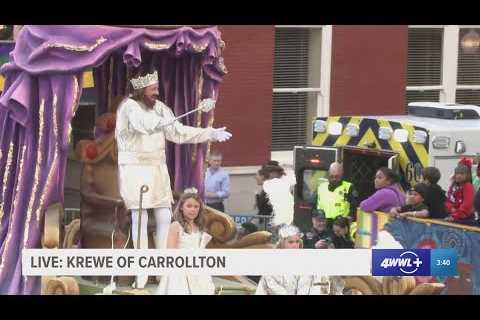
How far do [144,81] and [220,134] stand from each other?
21.6 inches

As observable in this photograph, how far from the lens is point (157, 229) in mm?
8688

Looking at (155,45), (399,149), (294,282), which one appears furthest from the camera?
(399,149)

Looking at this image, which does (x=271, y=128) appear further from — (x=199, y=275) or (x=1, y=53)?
(x=1, y=53)

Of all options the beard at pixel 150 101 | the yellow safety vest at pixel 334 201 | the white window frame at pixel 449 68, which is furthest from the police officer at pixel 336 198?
the beard at pixel 150 101

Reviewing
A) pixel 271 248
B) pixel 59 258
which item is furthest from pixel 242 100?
pixel 59 258

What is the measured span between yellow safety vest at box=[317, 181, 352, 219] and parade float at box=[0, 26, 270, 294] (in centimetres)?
42

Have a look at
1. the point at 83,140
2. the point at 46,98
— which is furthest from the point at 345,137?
the point at 46,98

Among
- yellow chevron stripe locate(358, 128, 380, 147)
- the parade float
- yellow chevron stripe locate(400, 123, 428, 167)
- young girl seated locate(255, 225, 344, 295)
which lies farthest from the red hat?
the parade float

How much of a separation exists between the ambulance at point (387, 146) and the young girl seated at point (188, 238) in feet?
1.94

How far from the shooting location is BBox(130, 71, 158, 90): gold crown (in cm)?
857

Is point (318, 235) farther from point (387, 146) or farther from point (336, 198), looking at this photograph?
point (387, 146)

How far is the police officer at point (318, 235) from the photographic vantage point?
8.69m

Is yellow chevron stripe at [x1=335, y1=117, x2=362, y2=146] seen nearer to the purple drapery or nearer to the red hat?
the red hat

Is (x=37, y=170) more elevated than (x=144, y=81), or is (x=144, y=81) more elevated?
(x=144, y=81)
